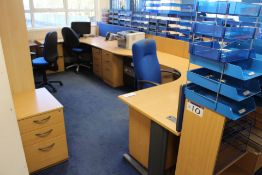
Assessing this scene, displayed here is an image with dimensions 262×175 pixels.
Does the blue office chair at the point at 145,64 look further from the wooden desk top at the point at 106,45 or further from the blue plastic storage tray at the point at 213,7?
the blue plastic storage tray at the point at 213,7

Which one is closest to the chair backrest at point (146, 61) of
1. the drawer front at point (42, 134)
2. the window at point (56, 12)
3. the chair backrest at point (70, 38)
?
the drawer front at point (42, 134)

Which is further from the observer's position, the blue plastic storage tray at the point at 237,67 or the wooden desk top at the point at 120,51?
the wooden desk top at the point at 120,51

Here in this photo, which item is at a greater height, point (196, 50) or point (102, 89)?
point (196, 50)

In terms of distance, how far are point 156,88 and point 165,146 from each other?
0.72 m

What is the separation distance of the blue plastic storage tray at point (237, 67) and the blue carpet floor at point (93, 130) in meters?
1.40

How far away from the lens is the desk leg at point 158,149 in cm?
167

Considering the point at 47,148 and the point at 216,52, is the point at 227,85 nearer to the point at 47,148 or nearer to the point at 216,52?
the point at 216,52

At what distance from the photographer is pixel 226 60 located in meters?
1.09

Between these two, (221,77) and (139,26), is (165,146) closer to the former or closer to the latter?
(221,77)

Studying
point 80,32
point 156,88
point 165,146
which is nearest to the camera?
point 165,146

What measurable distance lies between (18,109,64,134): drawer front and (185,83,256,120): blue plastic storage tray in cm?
130

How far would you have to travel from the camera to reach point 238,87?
1.14 meters

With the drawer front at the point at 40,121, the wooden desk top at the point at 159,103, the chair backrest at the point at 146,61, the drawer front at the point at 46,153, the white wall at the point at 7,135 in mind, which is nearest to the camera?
the white wall at the point at 7,135

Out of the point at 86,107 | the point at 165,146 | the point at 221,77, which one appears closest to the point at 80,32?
the point at 86,107
